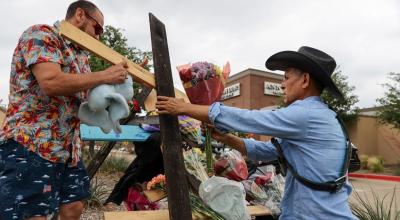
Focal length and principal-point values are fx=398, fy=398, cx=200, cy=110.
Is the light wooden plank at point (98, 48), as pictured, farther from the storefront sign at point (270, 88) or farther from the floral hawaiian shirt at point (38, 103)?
the storefront sign at point (270, 88)

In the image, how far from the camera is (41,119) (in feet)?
7.81

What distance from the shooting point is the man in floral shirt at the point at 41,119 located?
2.23 metres

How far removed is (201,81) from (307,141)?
0.72 m

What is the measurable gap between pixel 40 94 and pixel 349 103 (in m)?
23.1

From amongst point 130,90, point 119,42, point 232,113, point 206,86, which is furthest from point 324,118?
point 119,42

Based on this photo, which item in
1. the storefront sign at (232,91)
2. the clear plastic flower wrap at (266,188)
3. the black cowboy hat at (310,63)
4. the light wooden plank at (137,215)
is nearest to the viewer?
the black cowboy hat at (310,63)

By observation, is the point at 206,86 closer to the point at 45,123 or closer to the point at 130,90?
the point at 130,90

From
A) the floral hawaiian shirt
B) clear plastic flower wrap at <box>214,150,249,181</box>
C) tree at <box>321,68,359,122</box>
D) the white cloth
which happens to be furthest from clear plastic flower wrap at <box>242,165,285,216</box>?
tree at <box>321,68,359,122</box>

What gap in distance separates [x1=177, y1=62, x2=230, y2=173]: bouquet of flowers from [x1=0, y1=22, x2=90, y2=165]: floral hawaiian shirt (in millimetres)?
716

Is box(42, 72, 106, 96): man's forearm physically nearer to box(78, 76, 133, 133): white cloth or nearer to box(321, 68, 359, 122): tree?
box(78, 76, 133, 133): white cloth

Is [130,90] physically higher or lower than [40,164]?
higher

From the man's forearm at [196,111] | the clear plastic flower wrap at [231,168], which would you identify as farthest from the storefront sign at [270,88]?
the man's forearm at [196,111]

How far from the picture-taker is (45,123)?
7.83 feet

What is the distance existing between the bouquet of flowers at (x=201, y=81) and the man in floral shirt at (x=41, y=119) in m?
0.41
